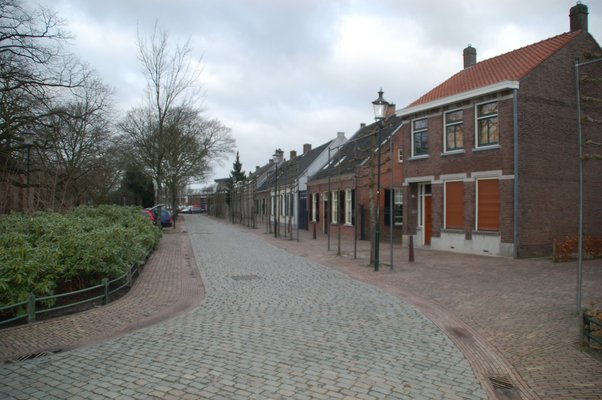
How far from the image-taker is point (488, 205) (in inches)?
632

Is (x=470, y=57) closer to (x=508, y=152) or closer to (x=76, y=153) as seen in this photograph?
(x=508, y=152)

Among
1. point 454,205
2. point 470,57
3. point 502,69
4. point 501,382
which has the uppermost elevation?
point 470,57

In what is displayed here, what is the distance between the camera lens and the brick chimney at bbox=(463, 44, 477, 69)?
21.6m

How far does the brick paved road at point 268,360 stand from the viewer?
4.45m

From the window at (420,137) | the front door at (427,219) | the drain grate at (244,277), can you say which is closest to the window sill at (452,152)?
the window at (420,137)

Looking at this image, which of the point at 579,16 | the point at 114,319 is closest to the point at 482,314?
the point at 114,319

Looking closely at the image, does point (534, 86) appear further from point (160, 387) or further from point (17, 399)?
point (17, 399)

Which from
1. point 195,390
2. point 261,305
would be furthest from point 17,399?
point 261,305

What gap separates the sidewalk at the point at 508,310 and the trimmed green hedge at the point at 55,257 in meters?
5.94

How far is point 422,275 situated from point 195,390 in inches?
341

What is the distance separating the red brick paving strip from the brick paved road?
0.44 metres

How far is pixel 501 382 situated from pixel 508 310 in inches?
133

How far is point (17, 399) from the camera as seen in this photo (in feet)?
13.9

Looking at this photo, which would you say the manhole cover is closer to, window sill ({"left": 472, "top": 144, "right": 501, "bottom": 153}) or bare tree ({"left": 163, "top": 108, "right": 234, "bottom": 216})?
window sill ({"left": 472, "top": 144, "right": 501, "bottom": 153})
